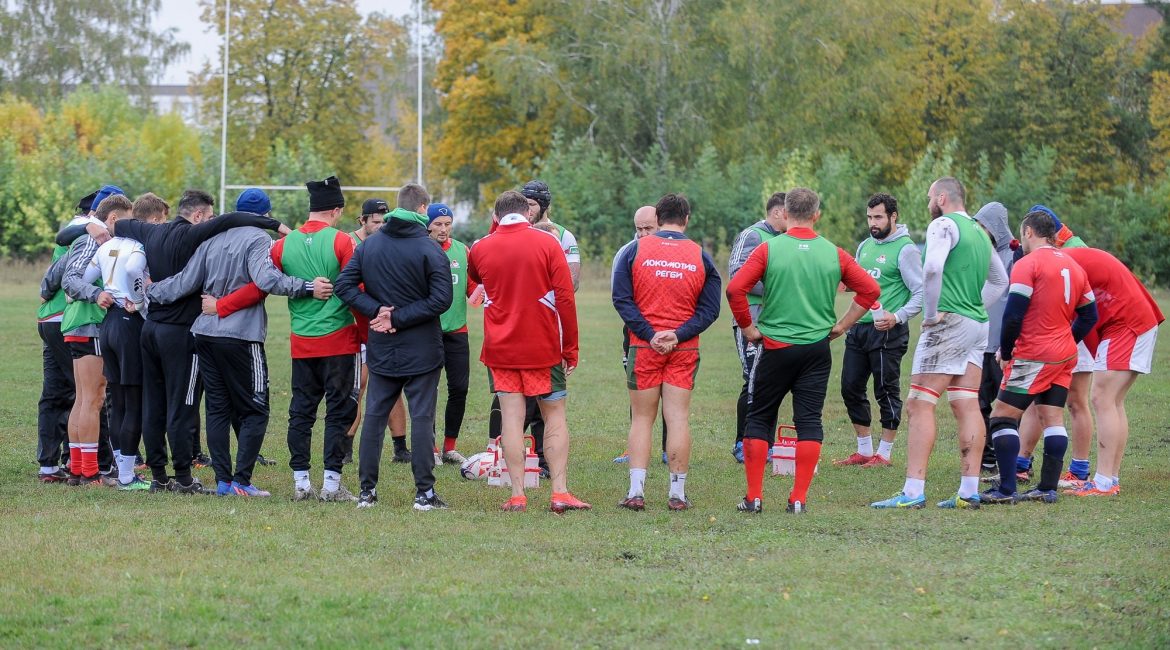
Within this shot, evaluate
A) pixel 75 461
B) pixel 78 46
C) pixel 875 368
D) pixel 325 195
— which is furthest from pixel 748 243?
pixel 78 46

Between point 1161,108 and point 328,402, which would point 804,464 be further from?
point 1161,108

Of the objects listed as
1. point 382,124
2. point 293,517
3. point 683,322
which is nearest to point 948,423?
point 683,322

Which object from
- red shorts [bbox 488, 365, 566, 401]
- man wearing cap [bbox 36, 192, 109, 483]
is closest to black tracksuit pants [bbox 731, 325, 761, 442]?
red shorts [bbox 488, 365, 566, 401]

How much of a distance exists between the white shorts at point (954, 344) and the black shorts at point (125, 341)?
523 cm

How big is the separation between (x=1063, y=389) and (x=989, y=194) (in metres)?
36.2

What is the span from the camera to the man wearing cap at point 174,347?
29.8 feet

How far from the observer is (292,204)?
41469 millimetres

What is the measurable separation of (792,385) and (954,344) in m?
1.08

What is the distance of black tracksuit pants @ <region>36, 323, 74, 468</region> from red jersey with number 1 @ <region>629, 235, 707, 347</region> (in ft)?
14.1

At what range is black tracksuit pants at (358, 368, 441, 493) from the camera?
862 centimetres

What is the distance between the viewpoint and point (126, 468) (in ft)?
31.1

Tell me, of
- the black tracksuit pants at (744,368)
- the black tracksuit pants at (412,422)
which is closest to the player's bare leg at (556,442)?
the black tracksuit pants at (412,422)

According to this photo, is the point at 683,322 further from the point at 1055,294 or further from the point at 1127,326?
the point at 1127,326

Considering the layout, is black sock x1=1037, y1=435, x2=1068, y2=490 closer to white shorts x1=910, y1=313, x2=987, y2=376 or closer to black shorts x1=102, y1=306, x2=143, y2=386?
white shorts x1=910, y1=313, x2=987, y2=376
